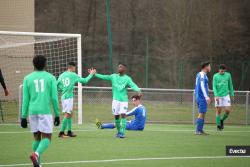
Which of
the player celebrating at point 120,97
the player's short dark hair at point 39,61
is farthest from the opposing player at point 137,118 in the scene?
the player's short dark hair at point 39,61

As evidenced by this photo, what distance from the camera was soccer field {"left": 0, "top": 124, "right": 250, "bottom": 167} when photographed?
43.1ft

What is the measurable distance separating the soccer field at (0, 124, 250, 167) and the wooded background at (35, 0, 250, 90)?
646 inches

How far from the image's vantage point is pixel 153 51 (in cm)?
4794

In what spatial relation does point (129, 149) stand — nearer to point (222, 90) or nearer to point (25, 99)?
point (25, 99)

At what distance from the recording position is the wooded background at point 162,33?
3728cm

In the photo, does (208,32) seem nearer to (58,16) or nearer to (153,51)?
(153,51)

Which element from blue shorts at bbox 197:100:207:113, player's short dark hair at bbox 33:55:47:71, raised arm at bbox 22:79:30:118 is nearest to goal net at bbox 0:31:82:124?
blue shorts at bbox 197:100:207:113

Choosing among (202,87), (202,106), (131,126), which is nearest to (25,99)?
(202,87)

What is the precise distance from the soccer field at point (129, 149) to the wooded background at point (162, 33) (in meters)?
16.4

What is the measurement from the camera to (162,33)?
49.1 meters

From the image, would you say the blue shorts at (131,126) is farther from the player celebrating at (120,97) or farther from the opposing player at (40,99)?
the opposing player at (40,99)

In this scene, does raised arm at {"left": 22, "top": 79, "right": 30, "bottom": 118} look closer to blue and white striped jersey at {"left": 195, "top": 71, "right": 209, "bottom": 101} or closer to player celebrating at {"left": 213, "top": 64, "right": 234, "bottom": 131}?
blue and white striped jersey at {"left": 195, "top": 71, "right": 209, "bottom": 101}

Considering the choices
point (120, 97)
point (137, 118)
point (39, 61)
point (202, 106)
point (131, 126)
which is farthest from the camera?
point (131, 126)

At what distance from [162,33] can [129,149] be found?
34.0m
